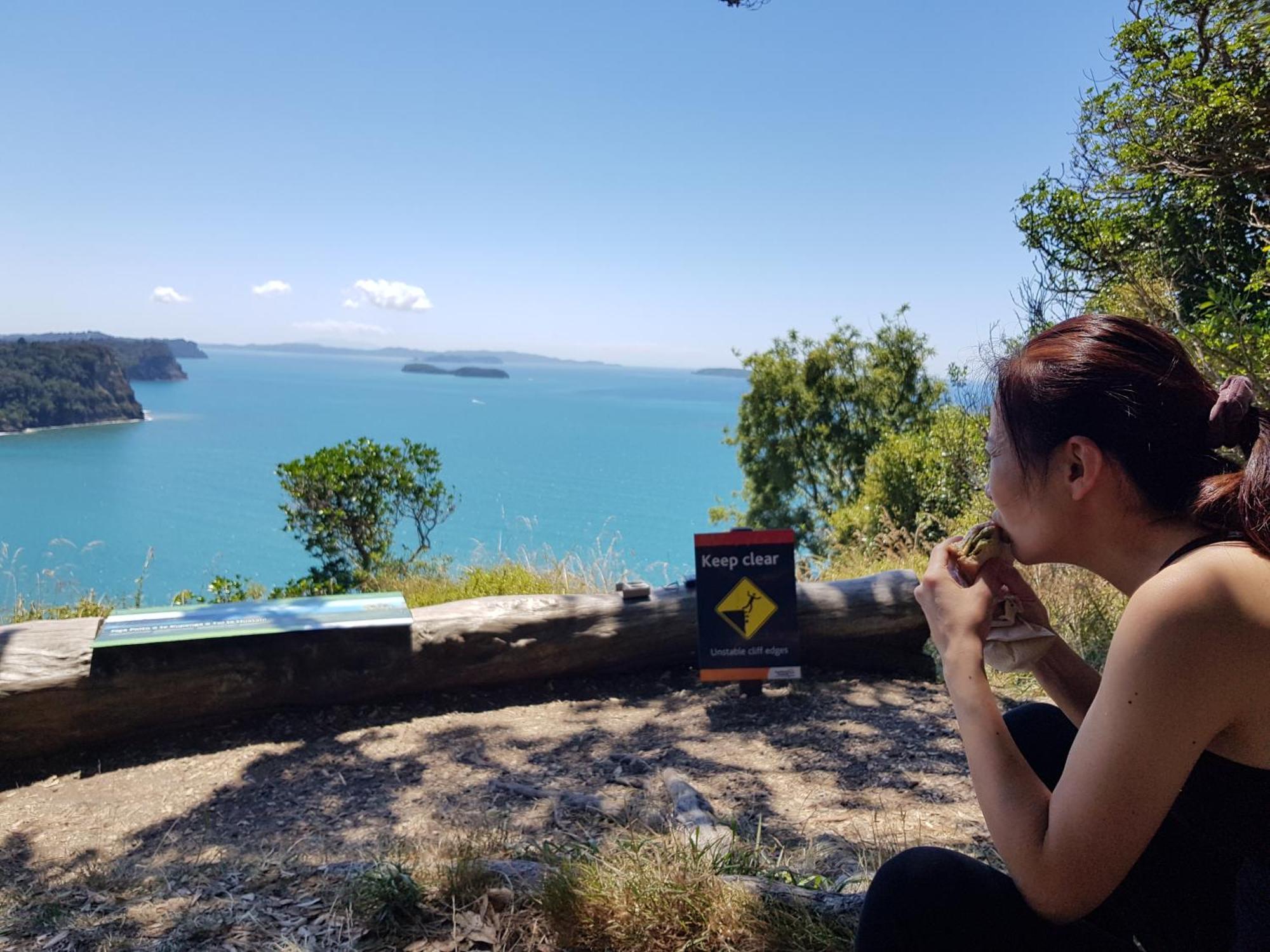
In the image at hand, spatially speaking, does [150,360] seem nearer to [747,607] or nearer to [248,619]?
[248,619]

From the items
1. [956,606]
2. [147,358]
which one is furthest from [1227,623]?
[147,358]

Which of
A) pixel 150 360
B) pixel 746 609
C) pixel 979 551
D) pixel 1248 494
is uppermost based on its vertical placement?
pixel 150 360

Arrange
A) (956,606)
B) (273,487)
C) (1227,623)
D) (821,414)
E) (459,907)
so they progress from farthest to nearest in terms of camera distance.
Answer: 1. (273,487)
2. (821,414)
3. (459,907)
4. (956,606)
5. (1227,623)

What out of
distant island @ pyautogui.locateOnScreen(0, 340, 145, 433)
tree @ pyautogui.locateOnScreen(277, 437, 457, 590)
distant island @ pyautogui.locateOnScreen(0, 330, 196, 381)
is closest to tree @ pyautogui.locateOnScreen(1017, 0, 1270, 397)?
tree @ pyautogui.locateOnScreen(277, 437, 457, 590)

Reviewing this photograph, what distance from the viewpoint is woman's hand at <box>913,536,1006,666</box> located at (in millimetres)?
1504

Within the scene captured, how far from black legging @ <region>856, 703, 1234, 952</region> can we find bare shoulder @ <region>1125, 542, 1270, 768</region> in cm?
44

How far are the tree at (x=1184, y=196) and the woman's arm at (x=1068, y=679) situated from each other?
494 cm

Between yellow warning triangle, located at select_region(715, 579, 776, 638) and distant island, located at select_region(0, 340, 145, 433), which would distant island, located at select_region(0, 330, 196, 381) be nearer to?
distant island, located at select_region(0, 340, 145, 433)

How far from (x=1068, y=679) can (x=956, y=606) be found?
0.36m

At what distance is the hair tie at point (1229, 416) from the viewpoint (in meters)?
1.31

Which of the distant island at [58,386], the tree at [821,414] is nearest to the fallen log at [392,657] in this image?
the tree at [821,414]

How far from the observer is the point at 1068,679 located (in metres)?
1.70

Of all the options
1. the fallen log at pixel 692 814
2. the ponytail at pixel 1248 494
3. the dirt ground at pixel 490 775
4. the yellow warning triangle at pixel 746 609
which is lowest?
the dirt ground at pixel 490 775

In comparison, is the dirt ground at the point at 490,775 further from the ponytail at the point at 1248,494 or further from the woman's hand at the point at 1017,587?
the ponytail at the point at 1248,494
